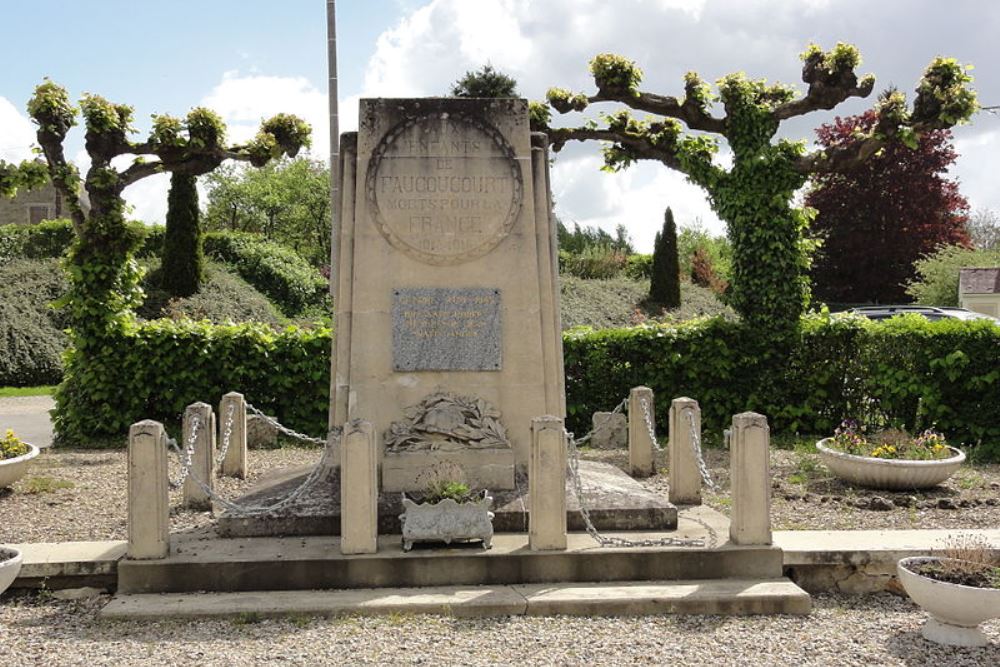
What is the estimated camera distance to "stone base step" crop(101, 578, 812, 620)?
586 centimetres

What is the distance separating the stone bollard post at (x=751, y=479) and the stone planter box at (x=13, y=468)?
697 cm

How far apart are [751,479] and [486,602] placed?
196cm

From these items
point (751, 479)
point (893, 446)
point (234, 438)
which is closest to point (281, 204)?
point (234, 438)

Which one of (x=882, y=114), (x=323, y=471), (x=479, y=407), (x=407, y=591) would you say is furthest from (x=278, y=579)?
(x=882, y=114)

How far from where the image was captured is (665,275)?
103 feet

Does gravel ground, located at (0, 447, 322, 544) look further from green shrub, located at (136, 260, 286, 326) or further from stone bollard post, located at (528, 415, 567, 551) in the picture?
green shrub, located at (136, 260, 286, 326)

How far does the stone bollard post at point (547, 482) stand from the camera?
6344 millimetres

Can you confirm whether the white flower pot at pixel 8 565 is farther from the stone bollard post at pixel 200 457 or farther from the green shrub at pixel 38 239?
the green shrub at pixel 38 239

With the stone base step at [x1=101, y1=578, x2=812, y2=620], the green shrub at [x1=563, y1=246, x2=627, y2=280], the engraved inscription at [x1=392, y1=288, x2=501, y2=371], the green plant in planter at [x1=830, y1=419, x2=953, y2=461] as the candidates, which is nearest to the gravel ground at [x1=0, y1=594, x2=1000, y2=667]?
the stone base step at [x1=101, y1=578, x2=812, y2=620]

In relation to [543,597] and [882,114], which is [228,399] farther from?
[882,114]

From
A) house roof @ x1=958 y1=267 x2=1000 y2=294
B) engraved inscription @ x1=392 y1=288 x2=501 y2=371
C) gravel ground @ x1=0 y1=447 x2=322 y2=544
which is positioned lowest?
gravel ground @ x1=0 y1=447 x2=322 y2=544

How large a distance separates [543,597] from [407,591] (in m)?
0.88

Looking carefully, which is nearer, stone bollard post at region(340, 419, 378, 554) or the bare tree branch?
stone bollard post at region(340, 419, 378, 554)

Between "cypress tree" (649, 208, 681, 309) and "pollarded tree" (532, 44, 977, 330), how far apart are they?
16.7 meters
